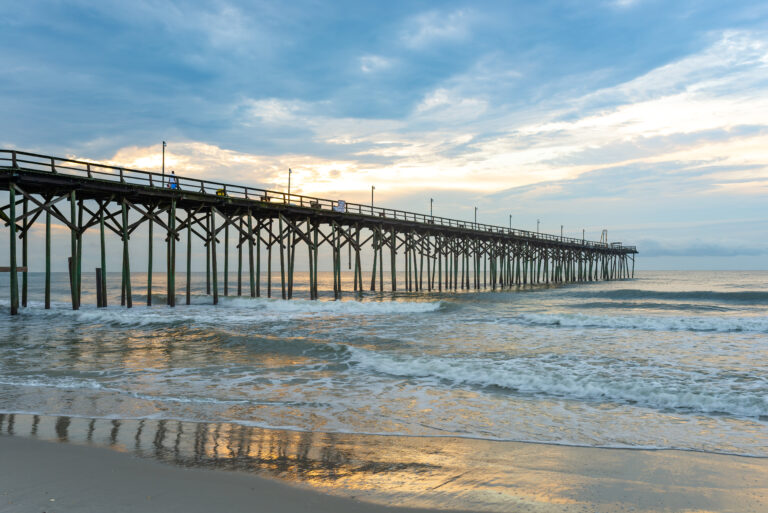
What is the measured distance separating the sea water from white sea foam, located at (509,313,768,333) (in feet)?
0.48

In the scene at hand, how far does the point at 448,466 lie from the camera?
4.47m

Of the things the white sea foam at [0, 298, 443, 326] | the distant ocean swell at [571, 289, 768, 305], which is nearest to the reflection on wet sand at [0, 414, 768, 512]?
the white sea foam at [0, 298, 443, 326]

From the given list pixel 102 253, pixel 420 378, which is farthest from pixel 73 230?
pixel 420 378

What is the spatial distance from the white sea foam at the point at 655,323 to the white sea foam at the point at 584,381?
828 centimetres

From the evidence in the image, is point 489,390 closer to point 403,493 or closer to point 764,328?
point 403,493

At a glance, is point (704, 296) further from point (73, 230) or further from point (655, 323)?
point (73, 230)

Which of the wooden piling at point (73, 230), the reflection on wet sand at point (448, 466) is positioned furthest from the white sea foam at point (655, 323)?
the wooden piling at point (73, 230)

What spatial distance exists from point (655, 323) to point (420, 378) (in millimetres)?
12772

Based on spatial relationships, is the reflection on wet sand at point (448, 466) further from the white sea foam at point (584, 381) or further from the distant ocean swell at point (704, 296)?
the distant ocean swell at point (704, 296)

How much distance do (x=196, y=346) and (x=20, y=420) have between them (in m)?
7.05

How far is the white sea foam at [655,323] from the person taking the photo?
1691 cm

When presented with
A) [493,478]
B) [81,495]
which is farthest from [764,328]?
[81,495]

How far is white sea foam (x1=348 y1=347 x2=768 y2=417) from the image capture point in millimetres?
7269

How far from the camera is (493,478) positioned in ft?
13.6
